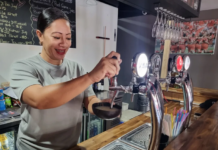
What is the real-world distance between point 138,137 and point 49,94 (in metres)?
0.97

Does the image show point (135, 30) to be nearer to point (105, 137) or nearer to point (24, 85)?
point (105, 137)

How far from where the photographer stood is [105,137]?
1447 millimetres

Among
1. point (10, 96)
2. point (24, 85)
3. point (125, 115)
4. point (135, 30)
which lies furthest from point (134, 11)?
point (24, 85)

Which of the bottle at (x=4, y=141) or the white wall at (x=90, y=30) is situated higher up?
the white wall at (x=90, y=30)

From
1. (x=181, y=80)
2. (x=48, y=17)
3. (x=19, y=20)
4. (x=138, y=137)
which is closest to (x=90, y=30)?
(x=19, y=20)

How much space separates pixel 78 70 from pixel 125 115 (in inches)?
116

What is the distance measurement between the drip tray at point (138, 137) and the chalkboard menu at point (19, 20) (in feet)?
5.73

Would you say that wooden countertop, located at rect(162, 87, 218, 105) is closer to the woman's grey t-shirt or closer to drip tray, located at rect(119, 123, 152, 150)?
drip tray, located at rect(119, 123, 152, 150)

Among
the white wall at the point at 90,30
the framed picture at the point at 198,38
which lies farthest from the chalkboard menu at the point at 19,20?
the framed picture at the point at 198,38

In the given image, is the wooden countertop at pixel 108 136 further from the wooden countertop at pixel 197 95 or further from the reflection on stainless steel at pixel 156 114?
the wooden countertop at pixel 197 95

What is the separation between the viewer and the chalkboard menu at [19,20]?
77.2 inches

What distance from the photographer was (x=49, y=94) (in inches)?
31.7

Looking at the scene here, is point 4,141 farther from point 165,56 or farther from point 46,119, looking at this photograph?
point 165,56

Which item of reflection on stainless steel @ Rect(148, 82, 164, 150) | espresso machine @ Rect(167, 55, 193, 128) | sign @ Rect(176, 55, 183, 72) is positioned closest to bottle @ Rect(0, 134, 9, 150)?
reflection on stainless steel @ Rect(148, 82, 164, 150)
